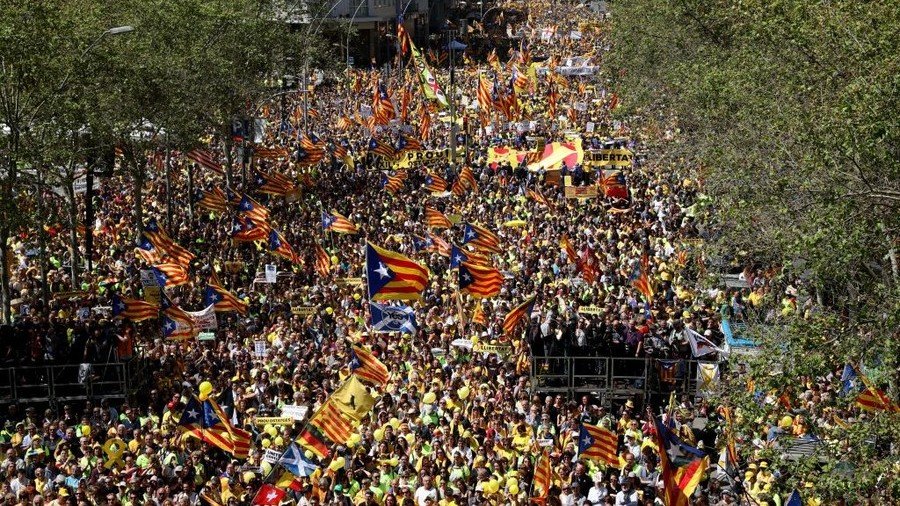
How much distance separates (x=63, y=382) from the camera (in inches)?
1013

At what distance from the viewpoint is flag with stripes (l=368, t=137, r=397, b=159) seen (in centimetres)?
4622

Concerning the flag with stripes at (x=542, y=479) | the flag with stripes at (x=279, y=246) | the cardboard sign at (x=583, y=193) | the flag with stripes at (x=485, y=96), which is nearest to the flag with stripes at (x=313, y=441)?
the flag with stripes at (x=542, y=479)

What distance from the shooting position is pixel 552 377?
81.6ft

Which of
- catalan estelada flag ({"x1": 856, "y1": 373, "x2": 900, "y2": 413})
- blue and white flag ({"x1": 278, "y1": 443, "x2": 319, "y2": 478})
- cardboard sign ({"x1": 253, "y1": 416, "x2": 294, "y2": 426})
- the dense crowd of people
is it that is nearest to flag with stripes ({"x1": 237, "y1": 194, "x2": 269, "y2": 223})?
the dense crowd of people

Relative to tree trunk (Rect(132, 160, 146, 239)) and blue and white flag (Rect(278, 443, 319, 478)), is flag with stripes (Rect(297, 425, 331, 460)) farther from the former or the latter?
tree trunk (Rect(132, 160, 146, 239))

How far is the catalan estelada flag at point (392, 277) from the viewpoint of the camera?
24.5 metres

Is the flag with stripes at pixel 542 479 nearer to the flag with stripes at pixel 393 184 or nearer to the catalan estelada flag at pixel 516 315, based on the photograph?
the catalan estelada flag at pixel 516 315

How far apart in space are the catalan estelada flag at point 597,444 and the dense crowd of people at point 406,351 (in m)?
0.32

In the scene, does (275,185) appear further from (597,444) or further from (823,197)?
(823,197)

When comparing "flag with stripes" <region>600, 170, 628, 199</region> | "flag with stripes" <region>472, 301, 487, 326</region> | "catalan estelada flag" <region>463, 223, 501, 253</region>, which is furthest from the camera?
"flag with stripes" <region>600, 170, 628, 199</region>

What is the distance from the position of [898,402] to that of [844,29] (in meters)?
6.61

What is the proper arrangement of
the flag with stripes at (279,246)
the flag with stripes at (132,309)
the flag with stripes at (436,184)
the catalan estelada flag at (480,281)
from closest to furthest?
1. the catalan estelada flag at (480,281)
2. the flag with stripes at (132,309)
3. the flag with stripes at (279,246)
4. the flag with stripes at (436,184)

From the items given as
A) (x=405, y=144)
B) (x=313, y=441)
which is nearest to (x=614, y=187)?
(x=405, y=144)

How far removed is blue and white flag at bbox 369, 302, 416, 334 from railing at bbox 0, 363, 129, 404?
4.89 meters
